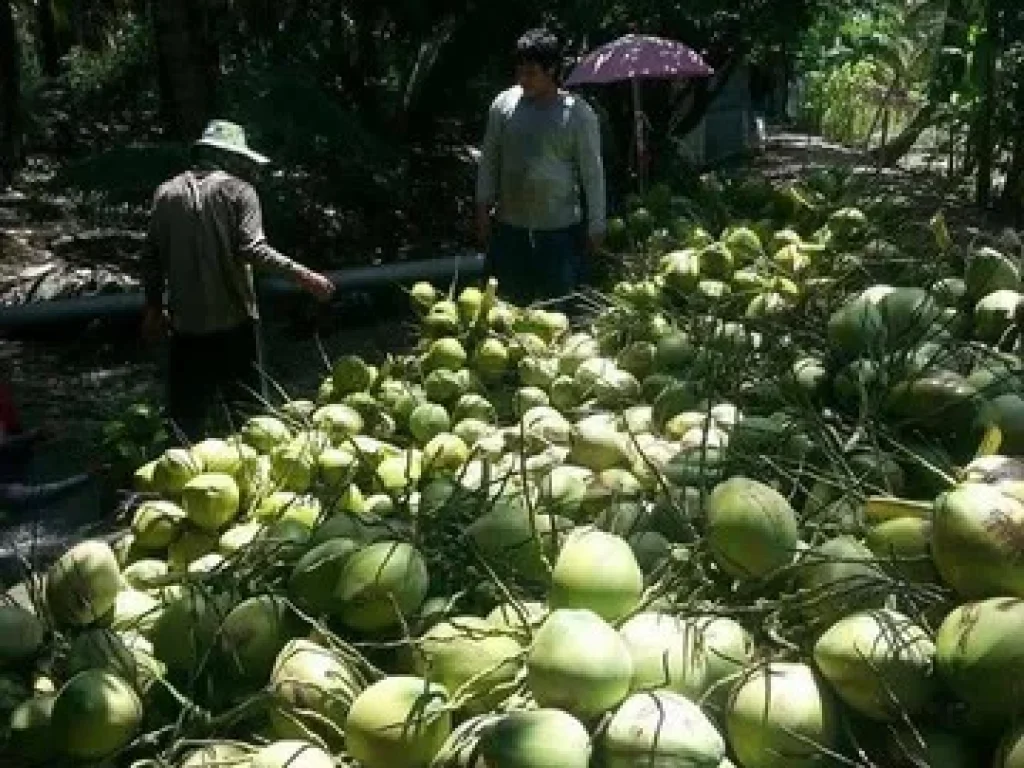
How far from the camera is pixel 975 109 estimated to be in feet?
35.6

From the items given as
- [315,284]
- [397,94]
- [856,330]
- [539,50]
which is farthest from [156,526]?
[397,94]

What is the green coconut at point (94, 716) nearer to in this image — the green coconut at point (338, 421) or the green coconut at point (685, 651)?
the green coconut at point (685, 651)

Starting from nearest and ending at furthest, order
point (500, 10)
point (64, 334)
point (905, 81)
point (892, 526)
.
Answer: point (892, 526) → point (64, 334) → point (500, 10) → point (905, 81)

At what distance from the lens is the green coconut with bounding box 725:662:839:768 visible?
150 cm

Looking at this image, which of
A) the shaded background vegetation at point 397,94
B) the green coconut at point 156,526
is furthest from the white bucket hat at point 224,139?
the shaded background vegetation at point 397,94

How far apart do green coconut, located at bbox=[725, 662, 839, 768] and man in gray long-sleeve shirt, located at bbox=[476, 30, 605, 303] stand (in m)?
3.66

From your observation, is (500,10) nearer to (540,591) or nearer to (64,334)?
(64,334)

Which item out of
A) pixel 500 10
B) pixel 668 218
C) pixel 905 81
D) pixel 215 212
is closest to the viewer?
pixel 215 212

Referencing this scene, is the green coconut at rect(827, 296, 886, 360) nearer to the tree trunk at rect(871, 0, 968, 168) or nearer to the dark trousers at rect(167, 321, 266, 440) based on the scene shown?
the dark trousers at rect(167, 321, 266, 440)

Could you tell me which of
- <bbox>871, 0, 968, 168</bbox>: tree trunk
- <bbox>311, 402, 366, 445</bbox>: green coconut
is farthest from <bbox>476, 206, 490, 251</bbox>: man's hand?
<bbox>871, 0, 968, 168</bbox>: tree trunk

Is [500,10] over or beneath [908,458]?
over

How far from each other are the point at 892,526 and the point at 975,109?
992cm

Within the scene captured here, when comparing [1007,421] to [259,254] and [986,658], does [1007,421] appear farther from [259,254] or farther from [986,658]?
[259,254]

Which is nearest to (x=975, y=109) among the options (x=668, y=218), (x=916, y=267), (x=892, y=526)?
(x=668, y=218)
